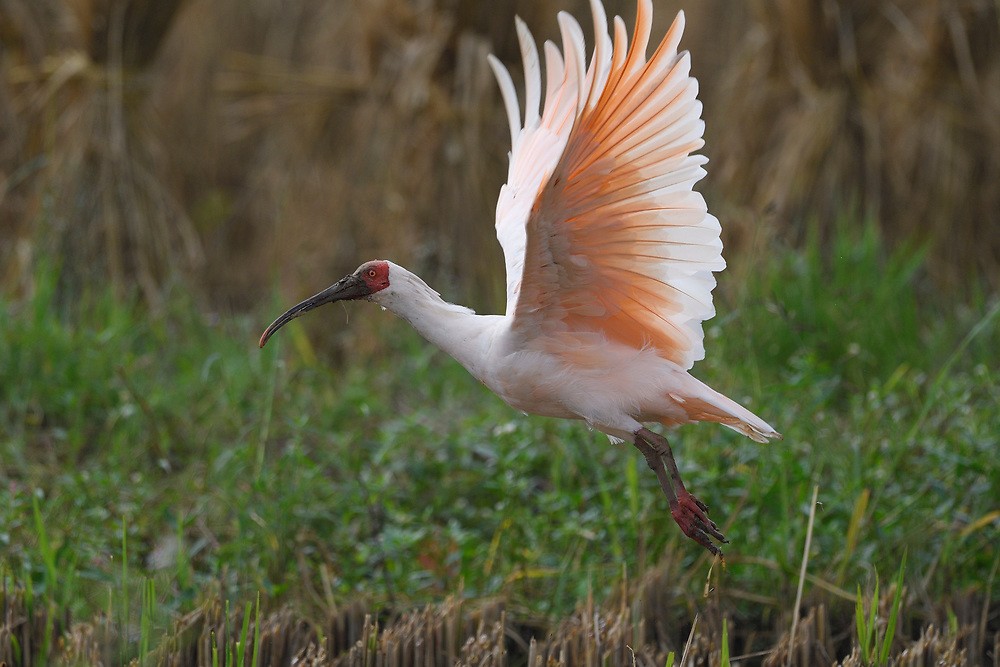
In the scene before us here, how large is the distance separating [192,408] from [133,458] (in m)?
0.61

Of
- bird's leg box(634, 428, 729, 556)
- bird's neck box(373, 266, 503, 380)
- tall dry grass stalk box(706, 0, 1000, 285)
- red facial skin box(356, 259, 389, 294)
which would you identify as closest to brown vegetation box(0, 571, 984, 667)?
bird's leg box(634, 428, 729, 556)

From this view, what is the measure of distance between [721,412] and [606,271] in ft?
1.43

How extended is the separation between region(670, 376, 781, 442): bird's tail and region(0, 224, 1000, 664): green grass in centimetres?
45

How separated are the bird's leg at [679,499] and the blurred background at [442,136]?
3171mm

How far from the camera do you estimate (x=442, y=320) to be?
9.86ft

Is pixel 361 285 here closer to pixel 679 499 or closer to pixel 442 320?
pixel 442 320

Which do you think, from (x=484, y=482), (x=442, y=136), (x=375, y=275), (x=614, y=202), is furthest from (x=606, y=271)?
(x=442, y=136)

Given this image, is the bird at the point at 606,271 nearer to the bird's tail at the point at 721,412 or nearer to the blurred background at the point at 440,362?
the bird's tail at the point at 721,412

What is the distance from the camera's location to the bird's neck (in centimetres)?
299

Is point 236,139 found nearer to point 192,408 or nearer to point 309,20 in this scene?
point 309,20

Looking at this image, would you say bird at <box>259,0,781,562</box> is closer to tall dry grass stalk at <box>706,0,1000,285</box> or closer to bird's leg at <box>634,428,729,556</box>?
bird's leg at <box>634,428,729,556</box>

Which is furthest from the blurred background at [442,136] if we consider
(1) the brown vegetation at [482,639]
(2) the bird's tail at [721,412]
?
(2) the bird's tail at [721,412]

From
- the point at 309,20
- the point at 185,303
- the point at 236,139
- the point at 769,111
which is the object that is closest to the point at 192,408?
the point at 185,303

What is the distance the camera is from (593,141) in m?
2.69
